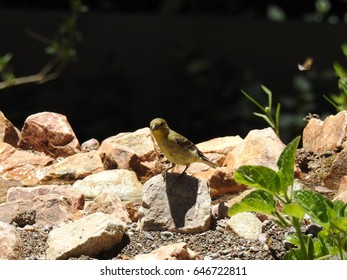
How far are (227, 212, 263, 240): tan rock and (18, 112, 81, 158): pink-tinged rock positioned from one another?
1403mm

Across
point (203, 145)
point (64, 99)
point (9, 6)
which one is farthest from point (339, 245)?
point (9, 6)

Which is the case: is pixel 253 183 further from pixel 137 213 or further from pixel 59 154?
pixel 59 154

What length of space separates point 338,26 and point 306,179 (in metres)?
4.52

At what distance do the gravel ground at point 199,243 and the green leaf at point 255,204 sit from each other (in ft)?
0.96

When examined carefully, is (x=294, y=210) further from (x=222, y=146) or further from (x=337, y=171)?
(x=222, y=146)

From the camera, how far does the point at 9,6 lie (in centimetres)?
901

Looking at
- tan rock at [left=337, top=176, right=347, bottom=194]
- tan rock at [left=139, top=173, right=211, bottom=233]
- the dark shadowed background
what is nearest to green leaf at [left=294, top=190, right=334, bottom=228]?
tan rock at [left=139, top=173, right=211, bottom=233]

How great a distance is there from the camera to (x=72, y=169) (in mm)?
4492

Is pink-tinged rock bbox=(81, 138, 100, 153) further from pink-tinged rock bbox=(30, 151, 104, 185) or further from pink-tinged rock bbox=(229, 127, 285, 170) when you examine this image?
pink-tinged rock bbox=(229, 127, 285, 170)

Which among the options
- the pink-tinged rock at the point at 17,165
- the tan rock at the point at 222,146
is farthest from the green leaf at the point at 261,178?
the pink-tinged rock at the point at 17,165

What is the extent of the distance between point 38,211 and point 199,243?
0.59 m

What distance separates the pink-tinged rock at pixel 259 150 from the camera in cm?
421

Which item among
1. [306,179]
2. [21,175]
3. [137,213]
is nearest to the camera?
[137,213]

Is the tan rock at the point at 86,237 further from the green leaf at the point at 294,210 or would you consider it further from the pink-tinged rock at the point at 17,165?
the pink-tinged rock at the point at 17,165
